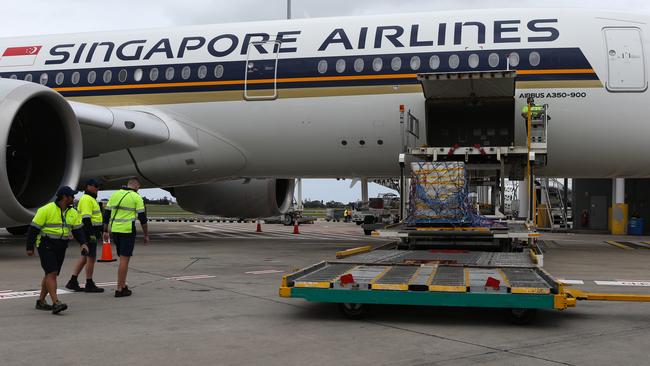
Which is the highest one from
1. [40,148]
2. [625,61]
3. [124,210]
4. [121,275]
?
[625,61]

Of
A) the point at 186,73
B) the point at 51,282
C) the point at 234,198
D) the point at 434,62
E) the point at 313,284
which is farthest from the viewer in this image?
the point at 234,198

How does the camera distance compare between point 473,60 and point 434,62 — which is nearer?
A: point 473,60

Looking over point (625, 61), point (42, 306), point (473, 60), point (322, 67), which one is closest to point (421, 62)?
point (473, 60)

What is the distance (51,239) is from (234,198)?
36.3ft

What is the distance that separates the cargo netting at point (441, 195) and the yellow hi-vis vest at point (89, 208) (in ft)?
14.7

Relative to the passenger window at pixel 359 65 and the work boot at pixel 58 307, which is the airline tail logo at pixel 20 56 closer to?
the passenger window at pixel 359 65

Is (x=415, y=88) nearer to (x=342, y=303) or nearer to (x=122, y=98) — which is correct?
(x=122, y=98)

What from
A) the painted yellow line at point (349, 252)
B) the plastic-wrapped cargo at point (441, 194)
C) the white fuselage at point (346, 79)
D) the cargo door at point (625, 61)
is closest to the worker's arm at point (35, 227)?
the painted yellow line at point (349, 252)

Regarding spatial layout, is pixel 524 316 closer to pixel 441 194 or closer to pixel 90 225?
pixel 441 194

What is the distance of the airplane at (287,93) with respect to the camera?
449 inches

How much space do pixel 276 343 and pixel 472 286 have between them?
1.80 m

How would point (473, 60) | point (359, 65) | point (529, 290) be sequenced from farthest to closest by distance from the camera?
1. point (359, 65)
2. point (473, 60)
3. point (529, 290)

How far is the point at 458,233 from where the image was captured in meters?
9.46

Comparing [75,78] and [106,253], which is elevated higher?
[75,78]
